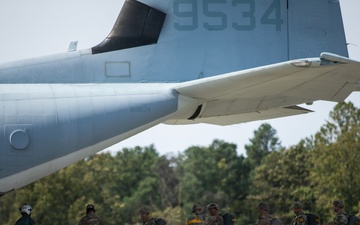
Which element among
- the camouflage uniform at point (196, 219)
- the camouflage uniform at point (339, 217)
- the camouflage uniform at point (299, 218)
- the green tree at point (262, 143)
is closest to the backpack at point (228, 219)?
the camouflage uniform at point (196, 219)

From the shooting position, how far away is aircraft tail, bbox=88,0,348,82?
75.3ft

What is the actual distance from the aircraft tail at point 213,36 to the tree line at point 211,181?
1001 inches

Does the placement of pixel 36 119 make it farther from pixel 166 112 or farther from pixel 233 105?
pixel 233 105

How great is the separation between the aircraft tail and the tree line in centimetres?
2543

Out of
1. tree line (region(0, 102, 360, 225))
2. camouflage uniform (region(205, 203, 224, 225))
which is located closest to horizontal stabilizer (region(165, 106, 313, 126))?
camouflage uniform (region(205, 203, 224, 225))

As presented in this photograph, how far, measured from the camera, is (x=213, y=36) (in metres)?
23.4

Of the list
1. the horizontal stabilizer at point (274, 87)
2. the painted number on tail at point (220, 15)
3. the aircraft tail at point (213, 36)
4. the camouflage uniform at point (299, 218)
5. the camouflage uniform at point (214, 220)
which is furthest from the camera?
the painted number on tail at point (220, 15)

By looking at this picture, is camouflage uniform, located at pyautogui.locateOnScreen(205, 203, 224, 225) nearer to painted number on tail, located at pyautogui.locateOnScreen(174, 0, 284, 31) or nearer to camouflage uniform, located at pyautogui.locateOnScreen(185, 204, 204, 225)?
camouflage uniform, located at pyautogui.locateOnScreen(185, 204, 204, 225)

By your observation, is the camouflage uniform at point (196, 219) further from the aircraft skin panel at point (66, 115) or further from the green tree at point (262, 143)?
the green tree at point (262, 143)

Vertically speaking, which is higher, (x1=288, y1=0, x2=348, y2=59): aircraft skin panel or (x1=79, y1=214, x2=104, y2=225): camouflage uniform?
(x1=288, y1=0, x2=348, y2=59): aircraft skin panel

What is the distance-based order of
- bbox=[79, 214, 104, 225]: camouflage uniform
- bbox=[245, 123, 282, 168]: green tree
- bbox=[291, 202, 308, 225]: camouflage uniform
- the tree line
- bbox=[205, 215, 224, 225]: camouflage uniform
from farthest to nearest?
1. bbox=[245, 123, 282, 168]: green tree
2. the tree line
3. bbox=[291, 202, 308, 225]: camouflage uniform
4. bbox=[205, 215, 224, 225]: camouflage uniform
5. bbox=[79, 214, 104, 225]: camouflage uniform

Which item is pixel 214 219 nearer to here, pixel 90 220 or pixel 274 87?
pixel 90 220

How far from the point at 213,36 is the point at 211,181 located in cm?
5253

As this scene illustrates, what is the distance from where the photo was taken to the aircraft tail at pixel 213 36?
75.3ft
